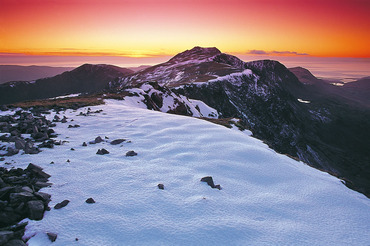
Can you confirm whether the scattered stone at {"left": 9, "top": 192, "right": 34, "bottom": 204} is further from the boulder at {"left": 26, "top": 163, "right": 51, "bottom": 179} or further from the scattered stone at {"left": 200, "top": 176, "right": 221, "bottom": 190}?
the scattered stone at {"left": 200, "top": 176, "right": 221, "bottom": 190}

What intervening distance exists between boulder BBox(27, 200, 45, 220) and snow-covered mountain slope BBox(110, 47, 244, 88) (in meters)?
64.6

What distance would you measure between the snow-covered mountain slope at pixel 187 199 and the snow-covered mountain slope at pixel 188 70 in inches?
2403

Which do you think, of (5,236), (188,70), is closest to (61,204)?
(5,236)

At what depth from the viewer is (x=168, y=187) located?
613cm

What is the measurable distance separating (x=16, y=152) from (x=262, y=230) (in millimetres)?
8784

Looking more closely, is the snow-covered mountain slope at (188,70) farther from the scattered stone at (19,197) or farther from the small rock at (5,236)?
the small rock at (5,236)

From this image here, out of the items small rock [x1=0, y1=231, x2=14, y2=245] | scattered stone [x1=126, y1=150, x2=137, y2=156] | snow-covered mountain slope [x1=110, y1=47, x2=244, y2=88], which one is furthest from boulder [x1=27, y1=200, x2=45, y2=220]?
snow-covered mountain slope [x1=110, y1=47, x2=244, y2=88]

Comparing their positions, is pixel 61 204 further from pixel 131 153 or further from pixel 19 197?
pixel 131 153

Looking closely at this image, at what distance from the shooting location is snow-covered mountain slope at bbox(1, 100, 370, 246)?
4.39 meters

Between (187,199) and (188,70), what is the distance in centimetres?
11758

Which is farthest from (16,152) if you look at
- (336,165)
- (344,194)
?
(336,165)

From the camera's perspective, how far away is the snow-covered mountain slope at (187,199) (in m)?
4.39

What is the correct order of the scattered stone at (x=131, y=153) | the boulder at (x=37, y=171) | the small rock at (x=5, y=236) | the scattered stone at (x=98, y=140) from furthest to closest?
1. the scattered stone at (x=98, y=140)
2. the scattered stone at (x=131, y=153)
3. the boulder at (x=37, y=171)
4. the small rock at (x=5, y=236)

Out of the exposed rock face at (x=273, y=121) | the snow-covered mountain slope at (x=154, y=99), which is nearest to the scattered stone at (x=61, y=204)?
the snow-covered mountain slope at (x=154, y=99)
